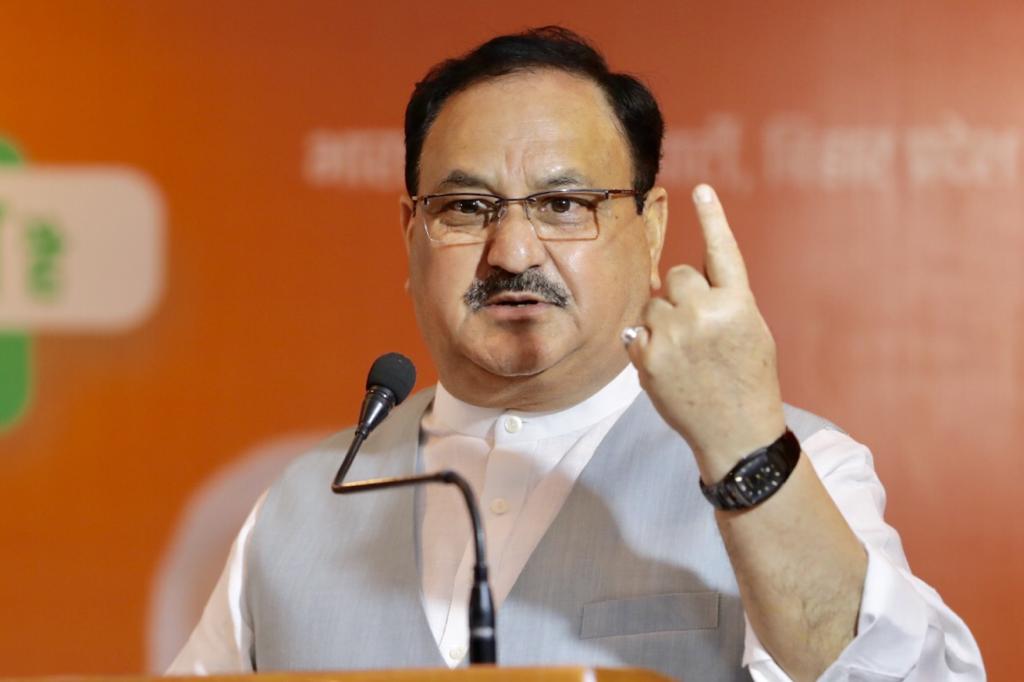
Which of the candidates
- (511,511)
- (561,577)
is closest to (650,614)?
(561,577)

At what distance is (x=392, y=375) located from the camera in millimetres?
1627

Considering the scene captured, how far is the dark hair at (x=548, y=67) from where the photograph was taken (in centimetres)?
195

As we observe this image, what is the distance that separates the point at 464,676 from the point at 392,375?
0.69m

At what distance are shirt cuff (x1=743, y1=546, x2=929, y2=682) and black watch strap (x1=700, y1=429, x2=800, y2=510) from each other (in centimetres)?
14

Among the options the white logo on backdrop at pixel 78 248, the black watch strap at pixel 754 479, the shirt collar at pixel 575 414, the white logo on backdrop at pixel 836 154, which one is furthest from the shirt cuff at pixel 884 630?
the white logo on backdrop at pixel 78 248

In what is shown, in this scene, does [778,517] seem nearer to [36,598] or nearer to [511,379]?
[511,379]

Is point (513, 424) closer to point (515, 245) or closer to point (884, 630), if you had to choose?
point (515, 245)

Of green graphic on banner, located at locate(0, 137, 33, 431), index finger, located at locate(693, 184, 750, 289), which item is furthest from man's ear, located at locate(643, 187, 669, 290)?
green graphic on banner, located at locate(0, 137, 33, 431)

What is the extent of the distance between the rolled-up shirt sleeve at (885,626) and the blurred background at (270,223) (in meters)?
1.05

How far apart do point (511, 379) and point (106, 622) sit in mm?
1409

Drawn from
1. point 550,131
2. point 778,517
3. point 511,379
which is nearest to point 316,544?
point 511,379

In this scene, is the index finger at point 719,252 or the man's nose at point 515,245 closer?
the index finger at point 719,252

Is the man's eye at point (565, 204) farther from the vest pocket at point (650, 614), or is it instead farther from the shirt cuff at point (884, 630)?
the shirt cuff at point (884, 630)

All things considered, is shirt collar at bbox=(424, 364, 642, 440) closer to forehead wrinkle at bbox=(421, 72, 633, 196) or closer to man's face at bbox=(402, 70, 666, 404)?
man's face at bbox=(402, 70, 666, 404)
